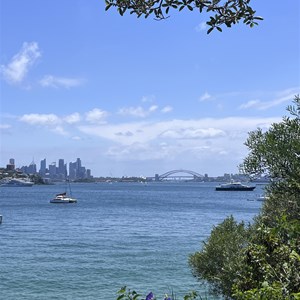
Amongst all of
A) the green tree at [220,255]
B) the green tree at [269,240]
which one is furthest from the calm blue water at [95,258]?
the green tree at [269,240]

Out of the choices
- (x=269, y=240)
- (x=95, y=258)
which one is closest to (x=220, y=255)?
(x=269, y=240)

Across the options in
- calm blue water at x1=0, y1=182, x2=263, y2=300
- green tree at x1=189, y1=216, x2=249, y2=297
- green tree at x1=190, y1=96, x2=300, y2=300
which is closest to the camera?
green tree at x1=190, y1=96, x2=300, y2=300

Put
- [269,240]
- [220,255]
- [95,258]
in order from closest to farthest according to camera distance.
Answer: [269,240]
[220,255]
[95,258]

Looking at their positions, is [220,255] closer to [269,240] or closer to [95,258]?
[269,240]

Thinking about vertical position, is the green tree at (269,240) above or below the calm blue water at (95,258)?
above

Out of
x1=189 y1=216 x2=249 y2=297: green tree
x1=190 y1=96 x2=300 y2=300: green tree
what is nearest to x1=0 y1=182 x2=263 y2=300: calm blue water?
x1=189 y1=216 x2=249 y2=297: green tree

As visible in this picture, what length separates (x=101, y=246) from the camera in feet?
132

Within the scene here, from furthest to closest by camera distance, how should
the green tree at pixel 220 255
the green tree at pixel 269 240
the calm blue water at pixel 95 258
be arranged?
the calm blue water at pixel 95 258, the green tree at pixel 220 255, the green tree at pixel 269 240

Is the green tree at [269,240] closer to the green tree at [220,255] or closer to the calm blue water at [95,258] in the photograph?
the green tree at [220,255]

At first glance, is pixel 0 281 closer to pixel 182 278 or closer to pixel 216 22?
pixel 182 278

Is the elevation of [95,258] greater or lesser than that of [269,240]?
lesser

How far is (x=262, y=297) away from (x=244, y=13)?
2447mm

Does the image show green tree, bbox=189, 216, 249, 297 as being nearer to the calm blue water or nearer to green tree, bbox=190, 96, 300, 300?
green tree, bbox=190, 96, 300, 300

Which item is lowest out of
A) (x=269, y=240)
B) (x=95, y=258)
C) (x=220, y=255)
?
(x=95, y=258)
